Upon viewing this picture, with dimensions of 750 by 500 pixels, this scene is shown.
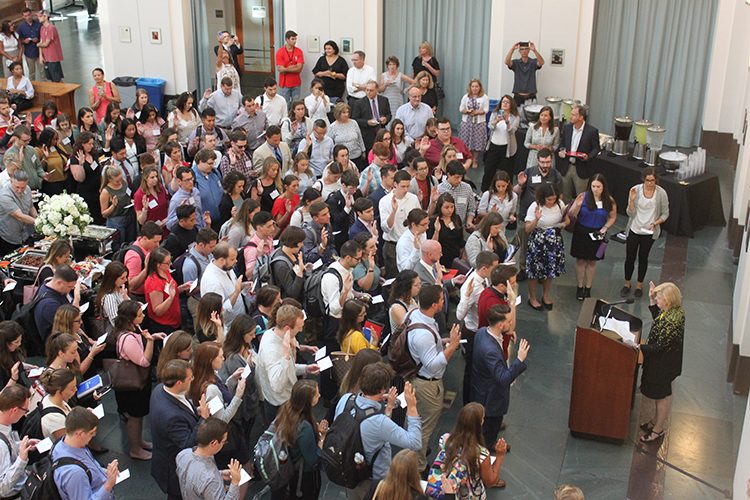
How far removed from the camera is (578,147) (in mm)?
9859

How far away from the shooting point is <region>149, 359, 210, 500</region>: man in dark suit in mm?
4594

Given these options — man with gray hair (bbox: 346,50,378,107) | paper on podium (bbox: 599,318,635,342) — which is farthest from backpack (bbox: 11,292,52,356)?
man with gray hair (bbox: 346,50,378,107)

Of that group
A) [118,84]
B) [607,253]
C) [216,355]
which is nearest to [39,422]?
[216,355]

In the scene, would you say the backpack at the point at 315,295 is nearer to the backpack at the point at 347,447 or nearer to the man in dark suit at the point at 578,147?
the backpack at the point at 347,447

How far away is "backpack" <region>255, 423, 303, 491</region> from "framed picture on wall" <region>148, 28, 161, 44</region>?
11.1m

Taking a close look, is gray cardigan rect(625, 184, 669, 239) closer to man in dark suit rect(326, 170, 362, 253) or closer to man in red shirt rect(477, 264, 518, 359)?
man in red shirt rect(477, 264, 518, 359)

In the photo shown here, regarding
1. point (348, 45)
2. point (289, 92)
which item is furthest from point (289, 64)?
point (348, 45)

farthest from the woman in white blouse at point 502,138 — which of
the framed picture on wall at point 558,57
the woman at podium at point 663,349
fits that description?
the woman at podium at point 663,349

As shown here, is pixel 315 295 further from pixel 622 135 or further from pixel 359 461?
pixel 622 135

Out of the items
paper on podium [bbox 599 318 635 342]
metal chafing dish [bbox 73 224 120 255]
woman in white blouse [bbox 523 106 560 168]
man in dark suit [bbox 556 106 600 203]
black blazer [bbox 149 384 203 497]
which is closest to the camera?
black blazer [bbox 149 384 203 497]

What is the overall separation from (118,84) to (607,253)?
9.24 metres

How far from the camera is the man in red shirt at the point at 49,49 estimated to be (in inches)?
588

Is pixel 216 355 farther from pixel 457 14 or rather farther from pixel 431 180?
pixel 457 14

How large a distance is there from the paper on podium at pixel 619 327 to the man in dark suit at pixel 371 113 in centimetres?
555
